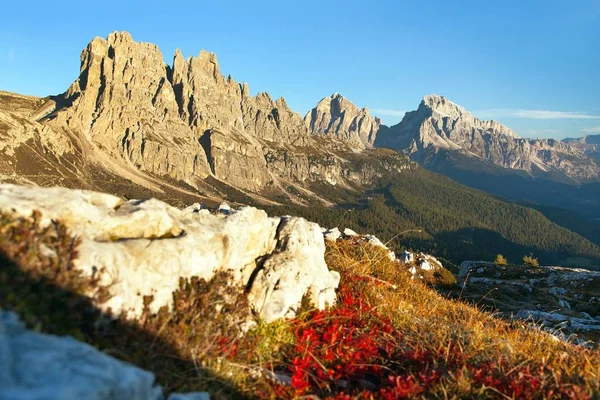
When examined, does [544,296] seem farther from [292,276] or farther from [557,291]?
[292,276]

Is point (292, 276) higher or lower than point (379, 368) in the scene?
higher

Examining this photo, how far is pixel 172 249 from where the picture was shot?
6648 mm

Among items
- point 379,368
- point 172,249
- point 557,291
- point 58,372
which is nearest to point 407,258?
point 557,291

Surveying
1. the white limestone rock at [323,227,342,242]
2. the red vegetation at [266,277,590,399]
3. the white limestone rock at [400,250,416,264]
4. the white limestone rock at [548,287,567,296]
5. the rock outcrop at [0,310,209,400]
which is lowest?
the white limestone rock at [548,287,567,296]

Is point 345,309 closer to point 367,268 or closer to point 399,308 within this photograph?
point 399,308

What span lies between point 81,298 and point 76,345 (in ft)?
3.62

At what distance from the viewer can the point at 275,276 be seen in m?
8.76

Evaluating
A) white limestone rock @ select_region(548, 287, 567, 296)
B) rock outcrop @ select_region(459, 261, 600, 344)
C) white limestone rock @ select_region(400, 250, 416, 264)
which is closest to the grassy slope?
rock outcrop @ select_region(459, 261, 600, 344)

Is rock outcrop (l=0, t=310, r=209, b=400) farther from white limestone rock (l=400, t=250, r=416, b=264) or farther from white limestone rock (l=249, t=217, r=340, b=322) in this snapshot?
white limestone rock (l=400, t=250, r=416, b=264)

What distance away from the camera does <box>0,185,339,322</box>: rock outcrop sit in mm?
5531

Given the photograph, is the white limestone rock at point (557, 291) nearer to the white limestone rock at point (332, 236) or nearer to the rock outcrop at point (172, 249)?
the white limestone rock at point (332, 236)

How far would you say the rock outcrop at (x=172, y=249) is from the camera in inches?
218

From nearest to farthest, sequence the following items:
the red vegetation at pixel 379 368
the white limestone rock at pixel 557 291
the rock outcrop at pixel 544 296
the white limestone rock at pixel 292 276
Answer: the red vegetation at pixel 379 368 < the white limestone rock at pixel 292 276 < the rock outcrop at pixel 544 296 < the white limestone rock at pixel 557 291

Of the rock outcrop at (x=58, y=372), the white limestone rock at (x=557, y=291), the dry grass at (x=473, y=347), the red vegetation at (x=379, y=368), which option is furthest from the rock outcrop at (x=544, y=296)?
the rock outcrop at (x=58, y=372)
